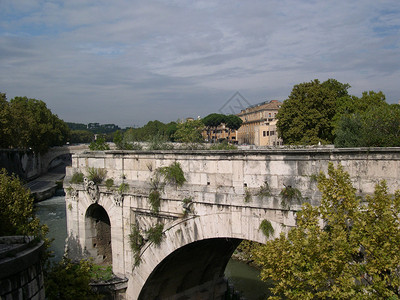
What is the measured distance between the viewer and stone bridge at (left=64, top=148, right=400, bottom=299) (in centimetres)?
821

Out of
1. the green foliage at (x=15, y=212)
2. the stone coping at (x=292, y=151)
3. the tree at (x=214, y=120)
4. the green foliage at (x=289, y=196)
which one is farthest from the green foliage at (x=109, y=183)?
the tree at (x=214, y=120)

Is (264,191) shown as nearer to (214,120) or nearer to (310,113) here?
(310,113)

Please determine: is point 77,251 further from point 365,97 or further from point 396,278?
point 365,97

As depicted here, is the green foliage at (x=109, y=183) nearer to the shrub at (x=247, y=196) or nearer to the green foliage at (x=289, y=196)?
the shrub at (x=247, y=196)

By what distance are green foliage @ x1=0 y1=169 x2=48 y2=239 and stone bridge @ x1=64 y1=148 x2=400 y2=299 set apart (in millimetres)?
1422

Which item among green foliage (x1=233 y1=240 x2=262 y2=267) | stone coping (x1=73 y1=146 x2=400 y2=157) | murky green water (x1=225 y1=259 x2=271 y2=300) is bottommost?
murky green water (x1=225 y1=259 x2=271 y2=300)

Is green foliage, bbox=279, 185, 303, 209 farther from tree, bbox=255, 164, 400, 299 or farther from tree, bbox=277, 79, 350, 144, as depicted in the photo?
tree, bbox=277, 79, 350, 144

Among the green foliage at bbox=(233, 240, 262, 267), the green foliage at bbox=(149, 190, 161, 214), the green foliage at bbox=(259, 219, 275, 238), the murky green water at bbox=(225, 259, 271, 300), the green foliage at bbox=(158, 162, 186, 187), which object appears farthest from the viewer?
the green foliage at bbox=(233, 240, 262, 267)

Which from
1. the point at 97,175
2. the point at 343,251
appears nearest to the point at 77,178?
the point at 97,175

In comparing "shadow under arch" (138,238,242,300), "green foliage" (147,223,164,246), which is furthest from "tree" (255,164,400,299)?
"shadow under arch" (138,238,242,300)

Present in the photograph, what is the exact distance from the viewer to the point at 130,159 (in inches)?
475

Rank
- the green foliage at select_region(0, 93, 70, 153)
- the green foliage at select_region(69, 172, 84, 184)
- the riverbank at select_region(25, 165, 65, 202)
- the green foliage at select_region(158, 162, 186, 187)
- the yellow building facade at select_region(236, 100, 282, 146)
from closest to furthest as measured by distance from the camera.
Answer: the green foliage at select_region(158, 162, 186, 187) < the green foliage at select_region(69, 172, 84, 184) < the green foliage at select_region(0, 93, 70, 153) < the riverbank at select_region(25, 165, 65, 202) < the yellow building facade at select_region(236, 100, 282, 146)

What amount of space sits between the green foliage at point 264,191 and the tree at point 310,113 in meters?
25.3

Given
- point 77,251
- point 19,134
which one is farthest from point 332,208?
point 19,134
